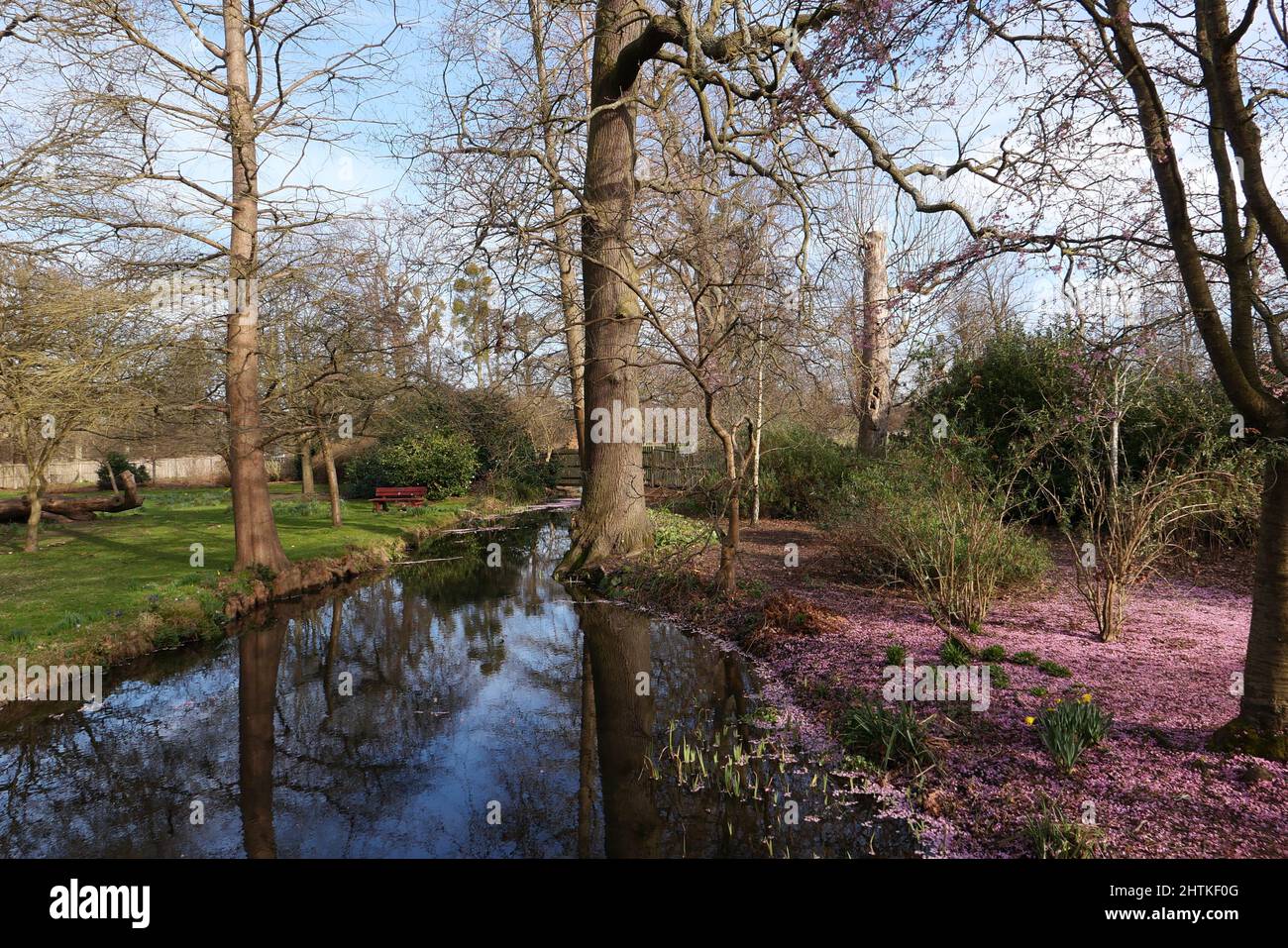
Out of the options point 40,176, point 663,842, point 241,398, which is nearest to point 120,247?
point 40,176

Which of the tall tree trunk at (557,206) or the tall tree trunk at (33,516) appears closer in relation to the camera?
the tall tree trunk at (557,206)

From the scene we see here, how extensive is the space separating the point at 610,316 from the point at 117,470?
22.0 meters

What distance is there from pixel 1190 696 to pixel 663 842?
3.86 m

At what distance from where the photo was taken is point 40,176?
850 cm

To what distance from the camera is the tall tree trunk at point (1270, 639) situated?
383cm

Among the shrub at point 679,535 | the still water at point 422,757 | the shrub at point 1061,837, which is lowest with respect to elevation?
the still water at point 422,757

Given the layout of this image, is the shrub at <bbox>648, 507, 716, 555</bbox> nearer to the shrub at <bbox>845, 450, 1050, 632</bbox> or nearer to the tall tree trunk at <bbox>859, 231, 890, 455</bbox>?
the shrub at <bbox>845, 450, 1050, 632</bbox>

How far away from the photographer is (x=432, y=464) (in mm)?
22297

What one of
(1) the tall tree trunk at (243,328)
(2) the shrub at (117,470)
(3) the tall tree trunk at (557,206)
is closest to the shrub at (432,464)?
(2) the shrub at (117,470)

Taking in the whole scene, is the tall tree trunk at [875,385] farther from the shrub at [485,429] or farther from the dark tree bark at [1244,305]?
the dark tree bark at [1244,305]

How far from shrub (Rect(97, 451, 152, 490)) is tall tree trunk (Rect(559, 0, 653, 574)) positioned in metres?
17.1

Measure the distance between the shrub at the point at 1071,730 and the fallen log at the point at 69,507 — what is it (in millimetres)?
18394

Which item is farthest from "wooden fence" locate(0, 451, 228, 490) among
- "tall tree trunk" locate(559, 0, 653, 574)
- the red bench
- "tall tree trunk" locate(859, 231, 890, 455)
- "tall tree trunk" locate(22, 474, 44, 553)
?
"tall tree trunk" locate(559, 0, 653, 574)

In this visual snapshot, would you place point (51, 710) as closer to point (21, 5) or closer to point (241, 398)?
point (241, 398)
